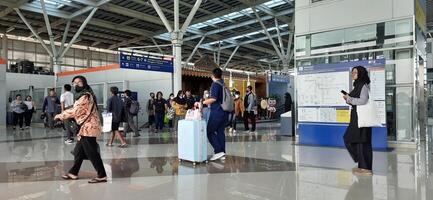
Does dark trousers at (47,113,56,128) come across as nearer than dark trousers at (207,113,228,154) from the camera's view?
No

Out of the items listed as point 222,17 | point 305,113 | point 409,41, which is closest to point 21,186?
point 305,113

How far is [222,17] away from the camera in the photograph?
21656mm

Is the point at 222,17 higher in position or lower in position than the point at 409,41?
higher

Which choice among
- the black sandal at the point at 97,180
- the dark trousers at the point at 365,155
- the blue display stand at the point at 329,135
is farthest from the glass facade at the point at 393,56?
the black sandal at the point at 97,180

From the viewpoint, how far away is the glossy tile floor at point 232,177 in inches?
154

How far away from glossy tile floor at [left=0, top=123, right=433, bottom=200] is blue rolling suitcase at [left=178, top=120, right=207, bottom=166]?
155 millimetres

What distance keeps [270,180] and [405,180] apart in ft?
5.45

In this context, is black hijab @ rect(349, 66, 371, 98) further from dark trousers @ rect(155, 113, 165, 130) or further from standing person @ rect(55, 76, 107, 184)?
dark trousers @ rect(155, 113, 165, 130)

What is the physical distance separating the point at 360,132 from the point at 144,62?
912 centimetres

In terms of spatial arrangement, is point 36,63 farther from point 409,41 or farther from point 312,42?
point 409,41

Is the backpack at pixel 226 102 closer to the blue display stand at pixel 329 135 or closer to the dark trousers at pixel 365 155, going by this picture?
the dark trousers at pixel 365 155

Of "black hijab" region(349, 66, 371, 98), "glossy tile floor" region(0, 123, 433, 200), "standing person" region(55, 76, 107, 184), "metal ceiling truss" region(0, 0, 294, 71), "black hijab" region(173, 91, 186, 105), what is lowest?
"glossy tile floor" region(0, 123, 433, 200)

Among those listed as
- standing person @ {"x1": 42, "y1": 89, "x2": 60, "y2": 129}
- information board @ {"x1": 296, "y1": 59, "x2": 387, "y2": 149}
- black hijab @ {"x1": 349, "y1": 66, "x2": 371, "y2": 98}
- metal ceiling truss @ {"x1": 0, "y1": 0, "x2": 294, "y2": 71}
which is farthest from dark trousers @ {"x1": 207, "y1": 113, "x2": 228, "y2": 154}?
metal ceiling truss @ {"x1": 0, "y1": 0, "x2": 294, "y2": 71}

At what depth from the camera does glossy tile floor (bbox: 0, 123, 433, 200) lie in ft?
12.8
